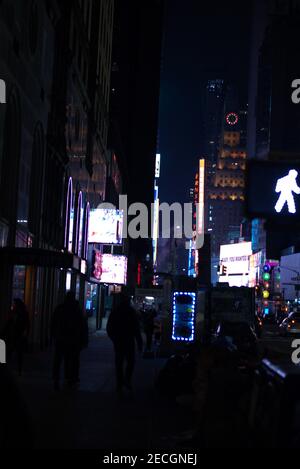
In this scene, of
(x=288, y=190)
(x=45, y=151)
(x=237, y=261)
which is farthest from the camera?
(x=237, y=261)

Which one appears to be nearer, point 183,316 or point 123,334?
point 123,334

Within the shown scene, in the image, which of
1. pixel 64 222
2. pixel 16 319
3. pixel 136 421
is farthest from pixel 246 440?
pixel 64 222

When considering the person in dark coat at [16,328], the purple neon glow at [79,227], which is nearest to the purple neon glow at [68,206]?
the purple neon glow at [79,227]

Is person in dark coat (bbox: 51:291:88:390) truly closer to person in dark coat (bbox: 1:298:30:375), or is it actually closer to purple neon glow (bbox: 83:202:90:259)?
person in dark coat (bbox: 1:298:30:375)

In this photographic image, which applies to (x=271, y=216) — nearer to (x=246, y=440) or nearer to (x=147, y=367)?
(x=246, y=440)

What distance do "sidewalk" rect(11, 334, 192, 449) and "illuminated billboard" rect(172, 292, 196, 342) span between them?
6.55 meters

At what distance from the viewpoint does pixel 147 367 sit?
77.8 ft

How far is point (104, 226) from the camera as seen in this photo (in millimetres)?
47156

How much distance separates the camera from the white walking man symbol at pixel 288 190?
883cm

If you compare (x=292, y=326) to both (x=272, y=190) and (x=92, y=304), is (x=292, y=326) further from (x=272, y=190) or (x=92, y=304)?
(x=272, y=190)

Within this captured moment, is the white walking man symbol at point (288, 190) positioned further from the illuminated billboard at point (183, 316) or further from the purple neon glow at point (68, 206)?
the purple neon glow at point (68, 206)

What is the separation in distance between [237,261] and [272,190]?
183 meters

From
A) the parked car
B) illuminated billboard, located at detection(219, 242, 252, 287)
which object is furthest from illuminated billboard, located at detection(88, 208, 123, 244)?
illuminated billboard, located at detection(219, 242, 252, 287)

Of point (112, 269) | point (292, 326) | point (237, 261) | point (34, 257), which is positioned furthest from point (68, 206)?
point (237, 261)
